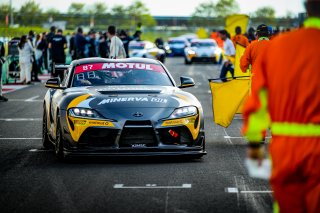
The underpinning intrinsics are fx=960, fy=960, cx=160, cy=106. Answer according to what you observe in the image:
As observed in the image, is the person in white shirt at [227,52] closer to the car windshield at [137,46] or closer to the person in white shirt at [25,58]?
the person in white shirt at [25,58]

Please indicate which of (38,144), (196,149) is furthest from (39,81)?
(196,149)

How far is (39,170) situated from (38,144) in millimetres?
2811

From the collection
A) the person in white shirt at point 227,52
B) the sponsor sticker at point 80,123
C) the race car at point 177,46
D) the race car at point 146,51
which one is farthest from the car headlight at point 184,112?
the race car at point 177,46

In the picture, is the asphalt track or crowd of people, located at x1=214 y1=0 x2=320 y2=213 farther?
the asphalt track

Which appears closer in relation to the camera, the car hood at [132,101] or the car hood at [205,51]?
the car hood at [132,101]

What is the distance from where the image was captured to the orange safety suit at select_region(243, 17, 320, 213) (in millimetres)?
5578

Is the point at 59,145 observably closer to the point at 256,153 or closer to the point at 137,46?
the point at 256,153

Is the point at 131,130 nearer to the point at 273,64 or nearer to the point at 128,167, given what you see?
the point at 128,167

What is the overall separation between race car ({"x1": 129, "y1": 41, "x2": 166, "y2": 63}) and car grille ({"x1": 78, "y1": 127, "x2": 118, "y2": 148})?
105ft

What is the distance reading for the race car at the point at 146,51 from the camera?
4391cm

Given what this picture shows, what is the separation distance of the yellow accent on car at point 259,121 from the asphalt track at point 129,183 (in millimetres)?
2696

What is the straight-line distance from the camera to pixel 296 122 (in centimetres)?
562

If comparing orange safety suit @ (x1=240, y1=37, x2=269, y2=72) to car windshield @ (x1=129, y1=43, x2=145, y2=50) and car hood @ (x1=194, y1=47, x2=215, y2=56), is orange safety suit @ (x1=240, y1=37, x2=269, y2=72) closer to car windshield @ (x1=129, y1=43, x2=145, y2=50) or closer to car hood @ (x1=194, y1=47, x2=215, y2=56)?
car windshield @ (x1=129, y1=43, x2=145, y2=50)

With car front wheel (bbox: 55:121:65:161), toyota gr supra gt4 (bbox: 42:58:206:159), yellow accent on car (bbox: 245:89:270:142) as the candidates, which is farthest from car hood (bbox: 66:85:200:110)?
yellow accent on car (bbox: 245:89:270:142)
